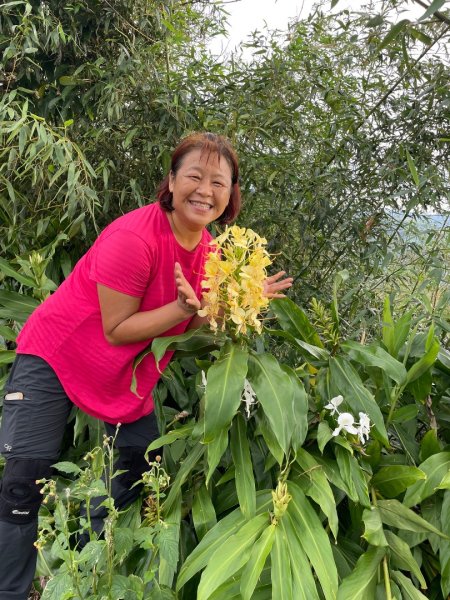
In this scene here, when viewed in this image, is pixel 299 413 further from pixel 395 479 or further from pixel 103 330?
pixel 103 330

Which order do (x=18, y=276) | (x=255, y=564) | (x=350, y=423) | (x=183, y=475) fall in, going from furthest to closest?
1. (x=18, y=276)
2. (x=183, y=475)
3. (x=350, y=423)
4. (x=255, y=564)

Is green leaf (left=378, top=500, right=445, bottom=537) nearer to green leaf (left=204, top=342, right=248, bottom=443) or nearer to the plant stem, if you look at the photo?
the plant stem

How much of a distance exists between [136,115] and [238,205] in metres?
0.92

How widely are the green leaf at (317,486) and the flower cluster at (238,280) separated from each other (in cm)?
41

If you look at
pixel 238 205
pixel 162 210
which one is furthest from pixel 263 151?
pixel 162 210

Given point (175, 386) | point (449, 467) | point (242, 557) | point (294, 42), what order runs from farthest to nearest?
point (294, 42) < point (175, 386) < point (449, 467) < point (242, 557)

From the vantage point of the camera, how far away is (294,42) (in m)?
2.40

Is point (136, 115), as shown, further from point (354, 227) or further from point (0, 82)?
point (354, 227)

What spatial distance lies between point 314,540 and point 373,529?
154 mm

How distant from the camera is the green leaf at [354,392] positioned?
1.39 metres

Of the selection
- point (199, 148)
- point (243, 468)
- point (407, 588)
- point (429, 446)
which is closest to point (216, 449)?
point (243, 468)

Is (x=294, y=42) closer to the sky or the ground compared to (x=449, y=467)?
closer to the sky

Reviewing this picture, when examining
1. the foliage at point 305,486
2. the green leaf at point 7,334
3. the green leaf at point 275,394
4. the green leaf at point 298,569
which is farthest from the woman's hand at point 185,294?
the green leaf at point 7,334

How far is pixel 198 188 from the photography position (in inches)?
56.9
